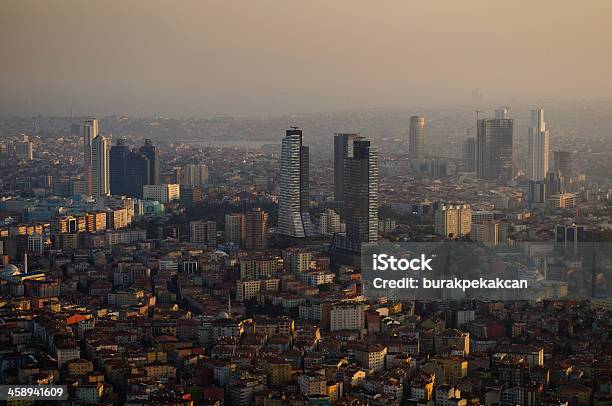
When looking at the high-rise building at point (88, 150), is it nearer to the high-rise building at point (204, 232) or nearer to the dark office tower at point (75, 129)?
the dark office tower at point (75, 129)

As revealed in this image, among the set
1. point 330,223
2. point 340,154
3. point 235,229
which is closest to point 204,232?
point 235,229

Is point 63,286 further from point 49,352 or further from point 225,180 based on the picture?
point 225,180

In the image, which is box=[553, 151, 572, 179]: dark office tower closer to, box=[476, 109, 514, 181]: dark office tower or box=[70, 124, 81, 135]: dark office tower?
box=[476, 109, 514, 181]: dark office tower

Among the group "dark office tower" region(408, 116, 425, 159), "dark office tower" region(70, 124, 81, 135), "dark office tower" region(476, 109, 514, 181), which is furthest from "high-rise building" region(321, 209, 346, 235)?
"dark office tower" region(70, 124, 81, 135)

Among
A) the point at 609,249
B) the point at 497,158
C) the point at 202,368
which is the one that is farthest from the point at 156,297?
the point at 497,158

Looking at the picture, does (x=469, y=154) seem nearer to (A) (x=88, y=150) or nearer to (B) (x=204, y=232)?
(B) (x=204, y=232)


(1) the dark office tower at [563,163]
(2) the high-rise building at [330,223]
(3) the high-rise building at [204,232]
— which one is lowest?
(3) the high-rise building at [204,232]

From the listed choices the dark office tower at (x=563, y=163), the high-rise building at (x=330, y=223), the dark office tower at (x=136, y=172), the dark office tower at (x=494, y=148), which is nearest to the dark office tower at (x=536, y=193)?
the dark office tower at (x=563, y=163)
